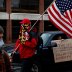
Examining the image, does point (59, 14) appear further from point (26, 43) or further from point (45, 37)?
point (45, 37)

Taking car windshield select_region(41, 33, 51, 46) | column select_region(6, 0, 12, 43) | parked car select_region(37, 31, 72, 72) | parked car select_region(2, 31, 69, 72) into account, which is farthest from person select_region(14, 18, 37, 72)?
column select_region(6, 0, 12, 43)

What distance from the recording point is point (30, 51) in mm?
8477

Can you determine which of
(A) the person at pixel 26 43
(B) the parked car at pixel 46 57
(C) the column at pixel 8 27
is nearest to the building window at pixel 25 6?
(C) the column at pixel 8 27

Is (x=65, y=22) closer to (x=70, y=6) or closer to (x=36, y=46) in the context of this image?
(x=70, y=6)

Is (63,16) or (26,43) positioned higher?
(63,16)

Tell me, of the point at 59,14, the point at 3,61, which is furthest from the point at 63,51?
the point at 3,61

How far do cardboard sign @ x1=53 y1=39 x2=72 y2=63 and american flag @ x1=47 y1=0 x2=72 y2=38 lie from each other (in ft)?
7.86

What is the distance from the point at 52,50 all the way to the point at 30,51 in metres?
3.16

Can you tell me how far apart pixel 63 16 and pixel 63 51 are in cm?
280

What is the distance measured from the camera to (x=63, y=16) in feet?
30.2

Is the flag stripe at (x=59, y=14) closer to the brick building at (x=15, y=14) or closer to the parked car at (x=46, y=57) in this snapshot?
the parked car at (x=46, y=57)

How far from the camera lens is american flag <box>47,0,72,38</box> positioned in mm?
9156

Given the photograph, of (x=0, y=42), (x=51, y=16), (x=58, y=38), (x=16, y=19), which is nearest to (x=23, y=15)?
(x=16, y=19)

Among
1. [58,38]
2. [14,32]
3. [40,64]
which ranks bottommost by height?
[40,64]
